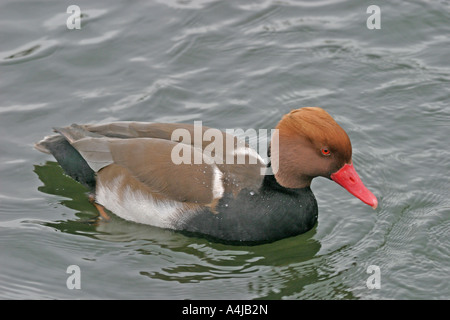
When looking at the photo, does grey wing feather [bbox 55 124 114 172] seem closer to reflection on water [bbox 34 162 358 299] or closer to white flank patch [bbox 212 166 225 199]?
reflection on water [bbox 34 162 358 299]

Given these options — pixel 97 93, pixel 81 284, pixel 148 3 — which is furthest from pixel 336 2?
pixel 81 284

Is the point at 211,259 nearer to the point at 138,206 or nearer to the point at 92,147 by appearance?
the point at 138,206

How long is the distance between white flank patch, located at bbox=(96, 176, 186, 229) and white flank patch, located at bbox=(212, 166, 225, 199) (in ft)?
1.22

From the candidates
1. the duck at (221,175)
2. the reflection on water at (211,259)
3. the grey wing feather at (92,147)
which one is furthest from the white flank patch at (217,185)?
the grey wing feather at (92,147)

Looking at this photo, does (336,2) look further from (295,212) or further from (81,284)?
(81,284)

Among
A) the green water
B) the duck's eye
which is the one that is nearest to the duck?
the duck's eye

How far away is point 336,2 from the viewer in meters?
11.4

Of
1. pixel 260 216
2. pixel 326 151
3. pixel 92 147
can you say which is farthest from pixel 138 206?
pixel 326 151

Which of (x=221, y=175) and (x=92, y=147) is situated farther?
(x=92, y=147)

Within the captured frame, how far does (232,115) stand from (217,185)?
2.01 meters

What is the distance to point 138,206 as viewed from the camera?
26.5ft

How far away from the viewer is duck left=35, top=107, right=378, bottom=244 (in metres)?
7.47

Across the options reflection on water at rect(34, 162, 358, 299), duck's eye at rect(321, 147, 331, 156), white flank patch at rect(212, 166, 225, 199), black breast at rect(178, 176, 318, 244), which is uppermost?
duck's eye at rect(321, 147, 331, 156)

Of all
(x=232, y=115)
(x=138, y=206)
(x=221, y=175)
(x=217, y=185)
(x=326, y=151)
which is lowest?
(x=138, y=206)
